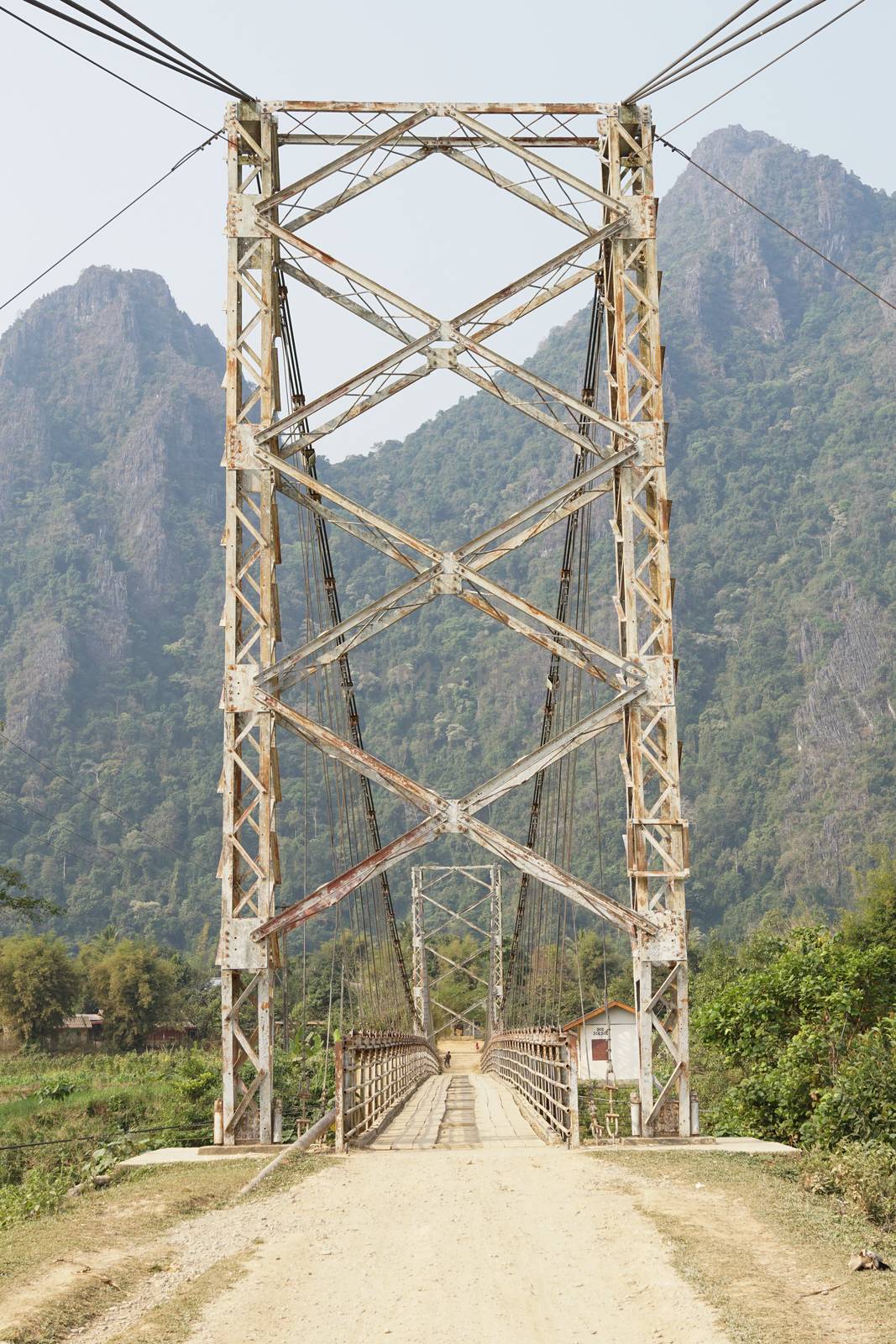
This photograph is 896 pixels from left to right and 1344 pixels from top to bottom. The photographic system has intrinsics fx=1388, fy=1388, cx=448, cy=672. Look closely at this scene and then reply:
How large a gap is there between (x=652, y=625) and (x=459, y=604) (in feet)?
396

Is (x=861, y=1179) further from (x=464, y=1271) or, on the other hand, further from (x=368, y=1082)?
(x=368, y=1082)

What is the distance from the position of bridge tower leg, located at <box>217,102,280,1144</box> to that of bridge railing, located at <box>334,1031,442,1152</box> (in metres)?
0.63

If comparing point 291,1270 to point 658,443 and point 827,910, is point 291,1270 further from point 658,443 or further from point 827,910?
point 827,910

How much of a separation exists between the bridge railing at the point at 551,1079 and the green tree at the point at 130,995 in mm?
30725

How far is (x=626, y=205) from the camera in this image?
1202 cm

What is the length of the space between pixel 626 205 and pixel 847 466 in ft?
419

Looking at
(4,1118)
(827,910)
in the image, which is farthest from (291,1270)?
(827,910)

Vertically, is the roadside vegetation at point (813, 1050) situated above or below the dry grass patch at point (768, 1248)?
above

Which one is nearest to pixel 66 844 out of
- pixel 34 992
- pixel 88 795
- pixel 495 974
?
pixel 88 795

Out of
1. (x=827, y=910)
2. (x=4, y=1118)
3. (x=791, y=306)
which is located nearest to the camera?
(x=4, y=1118)

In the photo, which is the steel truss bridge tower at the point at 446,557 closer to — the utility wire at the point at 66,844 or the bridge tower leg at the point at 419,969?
the bridge tower leg at the point at 419,969

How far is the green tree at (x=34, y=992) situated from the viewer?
1866 inches

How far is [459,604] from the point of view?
132750mm

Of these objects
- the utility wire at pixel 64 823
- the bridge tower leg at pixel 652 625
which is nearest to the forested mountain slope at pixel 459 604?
the utility wire at pixel 64 823
